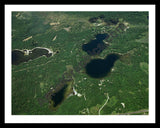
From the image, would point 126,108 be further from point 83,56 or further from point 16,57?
point 16,57

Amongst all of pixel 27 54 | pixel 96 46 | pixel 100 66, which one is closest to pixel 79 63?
pixel 100 66

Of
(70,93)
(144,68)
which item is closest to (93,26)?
(144,68)

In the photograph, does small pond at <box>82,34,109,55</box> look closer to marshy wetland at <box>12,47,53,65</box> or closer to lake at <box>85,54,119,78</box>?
lake at <box>85,54,119,78</box>

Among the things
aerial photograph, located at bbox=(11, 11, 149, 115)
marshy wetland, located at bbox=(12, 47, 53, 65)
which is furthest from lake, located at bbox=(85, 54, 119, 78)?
marshy wetland, located at bbox=(12, 47, 53, 65)

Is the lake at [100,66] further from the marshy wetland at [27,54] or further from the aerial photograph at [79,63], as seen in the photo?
the marshy wetland at [27,54]

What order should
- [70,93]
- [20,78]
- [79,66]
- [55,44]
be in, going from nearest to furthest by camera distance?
1. [70,93]
2. [20,78]
3. [79,66]
4. [55,44]

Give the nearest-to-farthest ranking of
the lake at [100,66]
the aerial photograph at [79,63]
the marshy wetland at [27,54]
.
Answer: the aerial photograph at [79,63] < the lake at [100,66] < the marshy wetland at [27,54]

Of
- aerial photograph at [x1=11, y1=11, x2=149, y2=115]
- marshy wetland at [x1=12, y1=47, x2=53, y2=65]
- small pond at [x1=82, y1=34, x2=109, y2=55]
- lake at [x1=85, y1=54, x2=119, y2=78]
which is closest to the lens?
aerial photograph at [x1=11, y1=11, x2=149, y2=115]

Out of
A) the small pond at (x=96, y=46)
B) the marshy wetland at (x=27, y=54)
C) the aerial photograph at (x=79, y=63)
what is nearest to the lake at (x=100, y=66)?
the aerial photograph at (x=79, y=63)

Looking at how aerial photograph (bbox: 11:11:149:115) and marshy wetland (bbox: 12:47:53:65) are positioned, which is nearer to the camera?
aerial photograph (bbox: 11:11:149:115)
